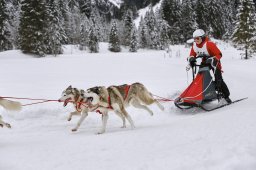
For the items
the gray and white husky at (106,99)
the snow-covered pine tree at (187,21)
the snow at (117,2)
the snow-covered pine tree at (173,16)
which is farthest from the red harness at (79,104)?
the snow at (117,2)

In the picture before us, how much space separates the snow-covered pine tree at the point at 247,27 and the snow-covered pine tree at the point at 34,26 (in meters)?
18.0

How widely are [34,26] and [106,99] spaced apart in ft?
81.0

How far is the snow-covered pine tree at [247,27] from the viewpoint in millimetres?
24359

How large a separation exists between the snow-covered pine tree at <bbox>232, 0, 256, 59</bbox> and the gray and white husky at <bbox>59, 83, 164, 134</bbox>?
1972 centimetres

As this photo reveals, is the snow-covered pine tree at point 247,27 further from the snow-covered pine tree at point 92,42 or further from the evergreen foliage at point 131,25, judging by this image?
the snow-covered pine tree at point 92,42

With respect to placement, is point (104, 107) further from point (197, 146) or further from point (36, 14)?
point (36, 14)

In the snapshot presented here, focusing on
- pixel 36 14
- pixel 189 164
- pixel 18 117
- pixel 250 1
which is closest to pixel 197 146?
pixel 189 164

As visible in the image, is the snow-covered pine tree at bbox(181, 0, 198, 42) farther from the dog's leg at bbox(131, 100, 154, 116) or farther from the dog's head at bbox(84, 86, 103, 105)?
the dog's head at bbox(84, 86, 103, 105)

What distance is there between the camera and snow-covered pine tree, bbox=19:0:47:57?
93.1 ft

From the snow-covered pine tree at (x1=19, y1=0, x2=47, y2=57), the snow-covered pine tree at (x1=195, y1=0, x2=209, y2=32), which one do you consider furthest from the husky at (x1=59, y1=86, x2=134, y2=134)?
the snow-covered pine tree at (x1=195, y1=0, x2=209, y2=32)

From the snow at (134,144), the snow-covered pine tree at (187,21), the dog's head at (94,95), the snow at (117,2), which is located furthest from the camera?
the snow at (117,2)

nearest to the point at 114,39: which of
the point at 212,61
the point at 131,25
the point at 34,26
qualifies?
the point at 131,25

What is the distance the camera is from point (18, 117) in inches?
300

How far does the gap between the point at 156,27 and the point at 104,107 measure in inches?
2175
